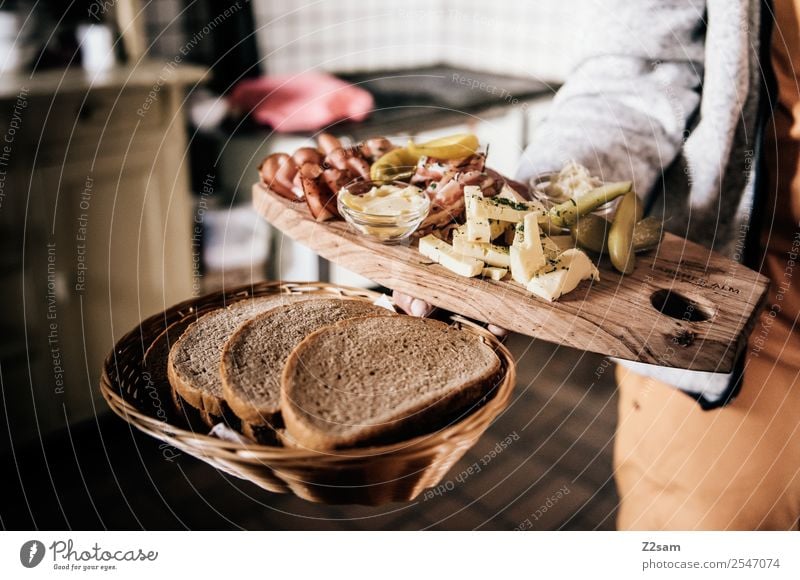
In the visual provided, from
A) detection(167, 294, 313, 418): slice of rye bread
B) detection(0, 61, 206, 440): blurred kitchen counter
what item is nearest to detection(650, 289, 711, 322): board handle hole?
detection(167, 294, 313, 418): slice of rye bread

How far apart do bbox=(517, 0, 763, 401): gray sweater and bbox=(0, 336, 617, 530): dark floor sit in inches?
10.9

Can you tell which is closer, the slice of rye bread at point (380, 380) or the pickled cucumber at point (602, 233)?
the slice of rye bread at point (380, 380)

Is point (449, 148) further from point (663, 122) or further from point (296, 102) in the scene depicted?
point (296, 102)

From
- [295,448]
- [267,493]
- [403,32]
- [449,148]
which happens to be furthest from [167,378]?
[403,32]

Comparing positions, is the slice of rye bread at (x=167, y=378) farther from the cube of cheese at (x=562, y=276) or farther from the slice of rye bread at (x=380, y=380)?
the cube of cheese at (x=562, y=276)

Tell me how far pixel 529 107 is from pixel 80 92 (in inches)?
41.1

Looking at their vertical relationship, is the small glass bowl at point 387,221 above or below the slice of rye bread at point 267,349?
above

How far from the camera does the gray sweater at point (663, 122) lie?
2.33 ft

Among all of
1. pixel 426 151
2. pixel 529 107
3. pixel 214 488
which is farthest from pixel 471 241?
pixel 529 107

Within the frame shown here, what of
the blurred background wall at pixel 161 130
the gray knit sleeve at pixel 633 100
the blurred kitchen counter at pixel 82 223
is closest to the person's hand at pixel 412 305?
the gray knit sleeve at pixel 633 100

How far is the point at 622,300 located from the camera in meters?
0.58

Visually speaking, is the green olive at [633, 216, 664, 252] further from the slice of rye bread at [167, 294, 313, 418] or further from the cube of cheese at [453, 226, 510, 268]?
the slice of rye bread at [167, 294, 313, 418]

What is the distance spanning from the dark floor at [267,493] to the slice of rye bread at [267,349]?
349 mm
